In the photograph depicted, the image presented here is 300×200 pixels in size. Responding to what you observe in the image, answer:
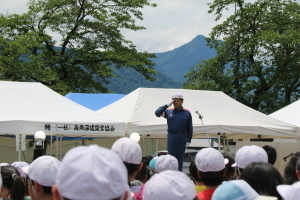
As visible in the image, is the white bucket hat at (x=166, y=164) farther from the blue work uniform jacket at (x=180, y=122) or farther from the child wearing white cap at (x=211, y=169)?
the blue work uniform jacket at (x=180, y=122)

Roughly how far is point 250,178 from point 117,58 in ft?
68.2

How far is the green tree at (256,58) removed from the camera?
23016 mm

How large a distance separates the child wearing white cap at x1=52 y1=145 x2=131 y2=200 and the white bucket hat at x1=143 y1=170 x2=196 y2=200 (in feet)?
1.95

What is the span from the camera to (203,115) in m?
10.7

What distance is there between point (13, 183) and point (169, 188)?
2.11 metres

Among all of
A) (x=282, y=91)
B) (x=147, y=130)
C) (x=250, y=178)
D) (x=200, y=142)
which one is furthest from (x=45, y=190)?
(x=200, y=142)

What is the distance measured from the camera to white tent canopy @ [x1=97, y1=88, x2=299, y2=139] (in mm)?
9867

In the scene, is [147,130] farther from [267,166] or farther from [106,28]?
[106,28]

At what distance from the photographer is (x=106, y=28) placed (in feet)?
80.7

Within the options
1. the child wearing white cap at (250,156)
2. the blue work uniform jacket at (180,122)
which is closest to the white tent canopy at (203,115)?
the blue work uniform jacket at (180,122)

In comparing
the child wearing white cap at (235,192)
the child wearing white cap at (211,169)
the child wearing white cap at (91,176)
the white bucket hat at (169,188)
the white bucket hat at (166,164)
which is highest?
the child wearing white cap at (91,176)

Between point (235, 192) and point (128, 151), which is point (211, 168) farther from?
point (235, 192)

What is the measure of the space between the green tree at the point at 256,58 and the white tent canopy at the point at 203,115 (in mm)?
11778

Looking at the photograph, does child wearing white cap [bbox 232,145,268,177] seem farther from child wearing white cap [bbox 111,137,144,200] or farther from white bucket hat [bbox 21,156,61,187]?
white bucket hat [bbox 21,156,61,187]
